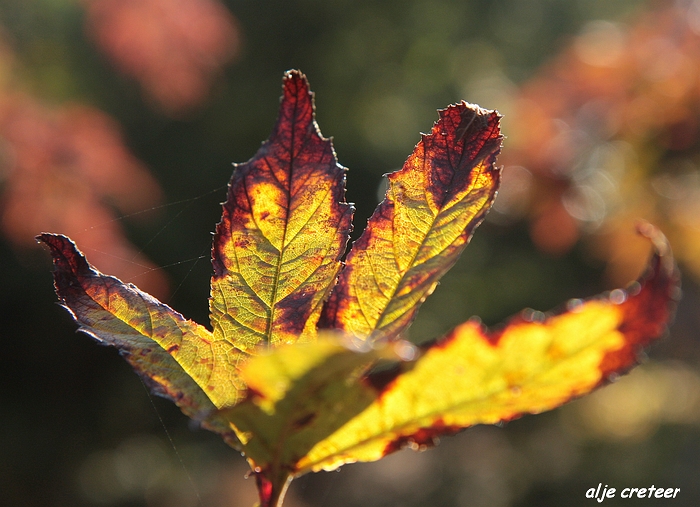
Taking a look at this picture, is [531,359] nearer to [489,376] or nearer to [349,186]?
[489,376]

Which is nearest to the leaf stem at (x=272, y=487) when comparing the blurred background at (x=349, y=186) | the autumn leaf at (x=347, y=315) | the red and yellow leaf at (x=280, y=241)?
the autumn leaf at (x=347, y=315)

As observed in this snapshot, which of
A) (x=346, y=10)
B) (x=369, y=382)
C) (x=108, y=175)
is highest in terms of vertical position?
(x=346, y=10)

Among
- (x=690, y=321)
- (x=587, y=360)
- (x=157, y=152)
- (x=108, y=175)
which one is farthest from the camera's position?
(x=157, y=152)

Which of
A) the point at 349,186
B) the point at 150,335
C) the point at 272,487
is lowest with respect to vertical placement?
the point at 272,487

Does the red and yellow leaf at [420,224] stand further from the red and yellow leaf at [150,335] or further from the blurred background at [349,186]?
the blurred background at [349,186]

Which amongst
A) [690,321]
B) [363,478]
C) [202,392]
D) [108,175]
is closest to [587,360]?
[202,392]

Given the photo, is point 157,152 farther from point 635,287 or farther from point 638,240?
point 635,287

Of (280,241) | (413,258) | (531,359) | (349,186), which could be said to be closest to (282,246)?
(280,241)
